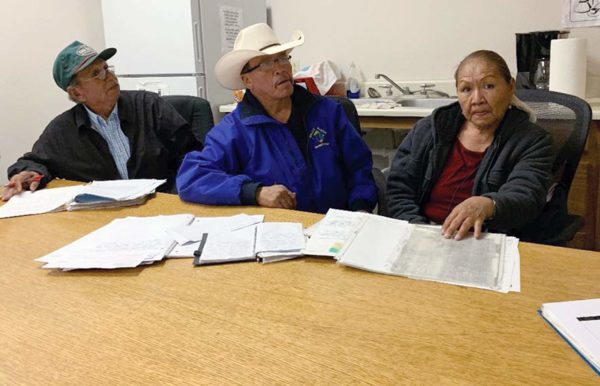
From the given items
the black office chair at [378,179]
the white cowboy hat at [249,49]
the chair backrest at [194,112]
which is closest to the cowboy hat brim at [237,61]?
the white cowboy hat at [249,49]

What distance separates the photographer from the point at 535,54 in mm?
2723

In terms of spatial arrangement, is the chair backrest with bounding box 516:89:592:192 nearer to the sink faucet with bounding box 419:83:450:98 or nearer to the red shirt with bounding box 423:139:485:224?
the red shirt with bounding box 423:139:485:224

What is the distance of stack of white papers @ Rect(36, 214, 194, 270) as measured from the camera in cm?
122

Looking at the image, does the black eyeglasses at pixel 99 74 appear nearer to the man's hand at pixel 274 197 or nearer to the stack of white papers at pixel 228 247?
the man's hand at pixel 274 197

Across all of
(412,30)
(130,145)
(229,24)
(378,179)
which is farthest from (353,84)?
(130,145)

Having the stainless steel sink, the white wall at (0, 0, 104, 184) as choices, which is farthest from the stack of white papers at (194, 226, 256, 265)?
the white wall at (0, 0, 104, 184)

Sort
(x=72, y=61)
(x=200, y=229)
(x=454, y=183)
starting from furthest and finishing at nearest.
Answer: (x=72, y=61) < (x=454, y=183) < (x=200, y=229)

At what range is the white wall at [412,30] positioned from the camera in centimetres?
291

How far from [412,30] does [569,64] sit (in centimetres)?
103

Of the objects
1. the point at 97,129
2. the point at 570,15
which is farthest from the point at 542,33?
the point at 97,129

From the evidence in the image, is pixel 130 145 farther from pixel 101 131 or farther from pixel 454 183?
pixel 454 183

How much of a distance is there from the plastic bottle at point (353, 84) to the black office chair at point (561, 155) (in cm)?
186

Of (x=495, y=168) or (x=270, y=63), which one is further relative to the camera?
(x=270, y=63)

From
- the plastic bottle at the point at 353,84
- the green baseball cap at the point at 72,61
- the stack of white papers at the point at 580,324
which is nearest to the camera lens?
the stack of white papers at the point at 580,324
